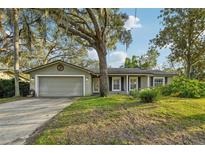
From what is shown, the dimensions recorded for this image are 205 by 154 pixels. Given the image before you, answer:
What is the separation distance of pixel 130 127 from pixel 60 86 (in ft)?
49.3

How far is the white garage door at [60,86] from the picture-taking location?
21719 millimetres

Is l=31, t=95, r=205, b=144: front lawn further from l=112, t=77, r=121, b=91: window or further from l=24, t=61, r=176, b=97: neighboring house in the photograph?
l=112, t=77, r=121, b=91: window

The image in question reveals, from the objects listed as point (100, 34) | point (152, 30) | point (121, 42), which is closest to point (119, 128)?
point (100, 34)

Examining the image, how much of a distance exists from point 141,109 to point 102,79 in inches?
256

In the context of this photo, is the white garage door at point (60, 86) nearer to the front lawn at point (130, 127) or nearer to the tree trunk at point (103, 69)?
the tree trunk at point (103, 69)

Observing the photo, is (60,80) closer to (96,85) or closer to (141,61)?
(96,85)

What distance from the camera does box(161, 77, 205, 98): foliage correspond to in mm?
14169

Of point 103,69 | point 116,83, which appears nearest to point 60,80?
point 116,83

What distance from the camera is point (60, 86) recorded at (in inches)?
862

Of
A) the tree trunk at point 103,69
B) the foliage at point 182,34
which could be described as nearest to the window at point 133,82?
the foliage at point 182,34

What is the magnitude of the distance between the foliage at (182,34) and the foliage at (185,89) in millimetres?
10231

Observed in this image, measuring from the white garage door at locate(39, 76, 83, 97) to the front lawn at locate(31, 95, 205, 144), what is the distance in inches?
487

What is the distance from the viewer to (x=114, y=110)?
A: 9453 mm

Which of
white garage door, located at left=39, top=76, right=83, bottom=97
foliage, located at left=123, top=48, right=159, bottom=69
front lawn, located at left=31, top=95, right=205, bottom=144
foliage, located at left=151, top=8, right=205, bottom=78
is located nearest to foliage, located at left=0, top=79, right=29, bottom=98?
white garage door, located at left=39, top=76, right=83, bottom=97
